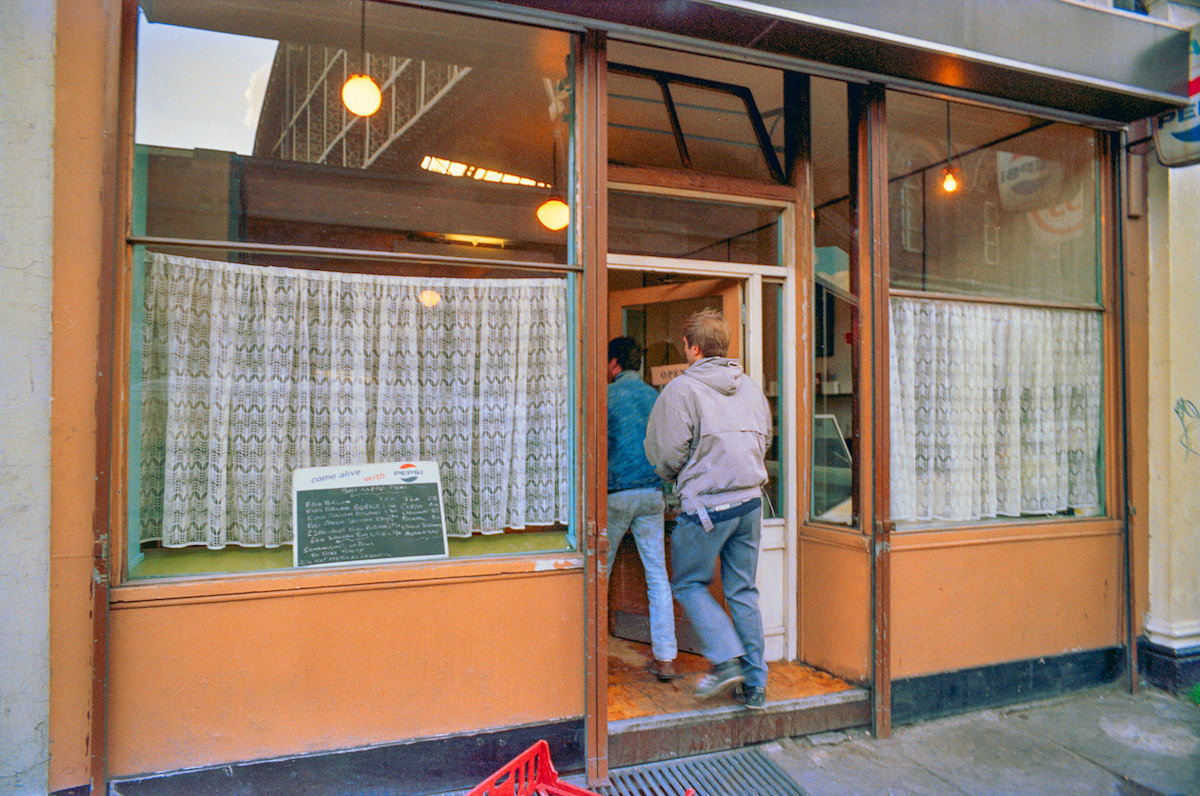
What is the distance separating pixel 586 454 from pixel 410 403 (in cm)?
85

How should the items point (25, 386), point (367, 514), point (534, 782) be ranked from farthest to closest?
point (367, 514), point (25, 386), point (534, 782)

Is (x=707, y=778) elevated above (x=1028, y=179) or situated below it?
below

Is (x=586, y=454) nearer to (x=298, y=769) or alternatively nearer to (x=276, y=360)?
(x=276, y=360)

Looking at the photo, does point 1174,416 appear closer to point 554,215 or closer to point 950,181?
point 950,181

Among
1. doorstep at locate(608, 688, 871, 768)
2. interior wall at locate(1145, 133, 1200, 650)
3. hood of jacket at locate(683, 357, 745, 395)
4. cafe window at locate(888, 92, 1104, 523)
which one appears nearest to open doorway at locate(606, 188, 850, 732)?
doorstep at locate(608, 688, 871, 768)

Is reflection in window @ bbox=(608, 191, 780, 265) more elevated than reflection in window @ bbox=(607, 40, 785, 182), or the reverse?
reflection in window @ bbox=(607, 40, 785, 182)

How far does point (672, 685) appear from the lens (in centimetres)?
404

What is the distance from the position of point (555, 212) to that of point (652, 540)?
1.93 metres

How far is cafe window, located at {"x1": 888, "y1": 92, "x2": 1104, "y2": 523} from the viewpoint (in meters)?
4.31

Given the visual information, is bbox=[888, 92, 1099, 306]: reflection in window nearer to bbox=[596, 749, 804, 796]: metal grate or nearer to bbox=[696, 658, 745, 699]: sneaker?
bbox=[696, 658, 745, 699]: sneaker

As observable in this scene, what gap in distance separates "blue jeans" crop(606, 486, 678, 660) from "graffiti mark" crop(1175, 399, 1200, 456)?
10.8 feet

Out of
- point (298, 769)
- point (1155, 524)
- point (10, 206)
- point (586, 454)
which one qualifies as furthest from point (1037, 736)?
point (10, 206)

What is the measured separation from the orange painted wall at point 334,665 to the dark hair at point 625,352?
1.44 m

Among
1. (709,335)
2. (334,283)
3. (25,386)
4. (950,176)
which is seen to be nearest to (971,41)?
(950,176)
